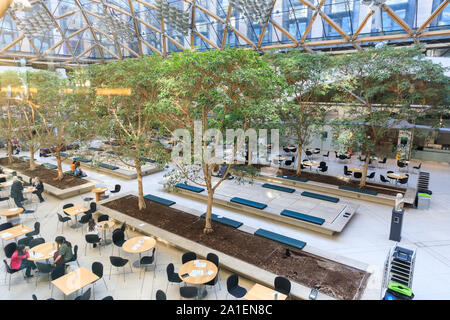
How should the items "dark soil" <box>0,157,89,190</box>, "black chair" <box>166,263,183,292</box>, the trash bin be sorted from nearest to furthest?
1. "black chair" <box>166,263,183,292</box>
2. the trash bin
3. "dark soil" <box>0,157,89,190</box>

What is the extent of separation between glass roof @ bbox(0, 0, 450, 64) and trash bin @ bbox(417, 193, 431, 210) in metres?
9.11

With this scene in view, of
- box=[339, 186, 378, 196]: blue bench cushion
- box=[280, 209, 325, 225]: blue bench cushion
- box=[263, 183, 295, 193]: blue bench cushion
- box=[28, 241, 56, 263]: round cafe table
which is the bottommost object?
box=[280, 209, 325, 225]: blue bench cushion

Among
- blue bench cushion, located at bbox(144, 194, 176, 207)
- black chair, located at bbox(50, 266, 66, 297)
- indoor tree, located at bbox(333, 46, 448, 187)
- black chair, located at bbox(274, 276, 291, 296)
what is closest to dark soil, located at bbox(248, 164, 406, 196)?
indoor tree, located at bbox(333, 46, 448, 187)

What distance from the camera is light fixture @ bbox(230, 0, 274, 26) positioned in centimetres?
1872

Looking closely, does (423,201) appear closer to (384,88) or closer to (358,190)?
(358,190)

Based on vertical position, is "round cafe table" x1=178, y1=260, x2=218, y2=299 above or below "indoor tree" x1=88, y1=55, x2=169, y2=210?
below

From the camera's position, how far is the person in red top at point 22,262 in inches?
296

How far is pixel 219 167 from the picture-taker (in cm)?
1702

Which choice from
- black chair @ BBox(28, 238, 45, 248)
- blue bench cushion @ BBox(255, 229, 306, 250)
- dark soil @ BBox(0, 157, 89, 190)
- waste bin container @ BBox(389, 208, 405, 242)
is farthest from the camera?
dark soil @ BBox(0, 157, 89, 190)

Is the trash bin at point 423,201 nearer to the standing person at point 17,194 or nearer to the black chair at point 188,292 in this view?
the black chair at point 188,292

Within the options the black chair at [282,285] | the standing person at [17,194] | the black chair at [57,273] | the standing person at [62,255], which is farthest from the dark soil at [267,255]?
the standing person at [17,194]

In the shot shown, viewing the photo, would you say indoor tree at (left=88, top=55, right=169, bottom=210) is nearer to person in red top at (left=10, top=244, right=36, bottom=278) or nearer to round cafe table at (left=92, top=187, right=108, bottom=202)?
round cafe table at (left=92, top=187, right=108, bottom=202)

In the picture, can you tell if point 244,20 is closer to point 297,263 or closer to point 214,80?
point 214,80

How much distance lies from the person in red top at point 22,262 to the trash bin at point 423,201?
14917 millimetres
